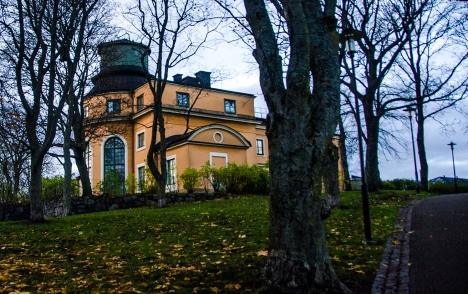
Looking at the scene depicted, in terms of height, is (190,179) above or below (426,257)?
above

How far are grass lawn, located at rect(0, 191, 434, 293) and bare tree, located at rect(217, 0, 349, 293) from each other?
641mm

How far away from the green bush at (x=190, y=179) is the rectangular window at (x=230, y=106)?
13.4 meters

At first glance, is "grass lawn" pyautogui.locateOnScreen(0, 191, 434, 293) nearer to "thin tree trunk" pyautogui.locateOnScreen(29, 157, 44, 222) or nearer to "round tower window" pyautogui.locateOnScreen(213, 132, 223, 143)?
"thin tree trunk" pyautogui.locateOnScreen(29, 157, 44, 222)

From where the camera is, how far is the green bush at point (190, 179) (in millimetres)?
25469

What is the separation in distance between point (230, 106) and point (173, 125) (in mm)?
6144

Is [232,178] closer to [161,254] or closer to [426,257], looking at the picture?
[161,254]

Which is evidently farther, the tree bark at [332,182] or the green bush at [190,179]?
the green bush at [190,179]

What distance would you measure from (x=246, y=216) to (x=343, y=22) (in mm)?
9478

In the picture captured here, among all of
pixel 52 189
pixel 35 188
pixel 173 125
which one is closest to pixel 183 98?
pixel 173 125

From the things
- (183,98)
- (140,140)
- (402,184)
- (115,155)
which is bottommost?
(402,184)

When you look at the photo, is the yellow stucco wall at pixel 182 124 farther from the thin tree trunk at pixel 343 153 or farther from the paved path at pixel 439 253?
the paved path at pixel 439 253

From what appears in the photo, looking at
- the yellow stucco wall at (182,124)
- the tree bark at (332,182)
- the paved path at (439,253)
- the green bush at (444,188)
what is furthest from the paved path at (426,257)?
the green bush at (444,188)

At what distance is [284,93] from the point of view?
589cm

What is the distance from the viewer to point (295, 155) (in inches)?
220
